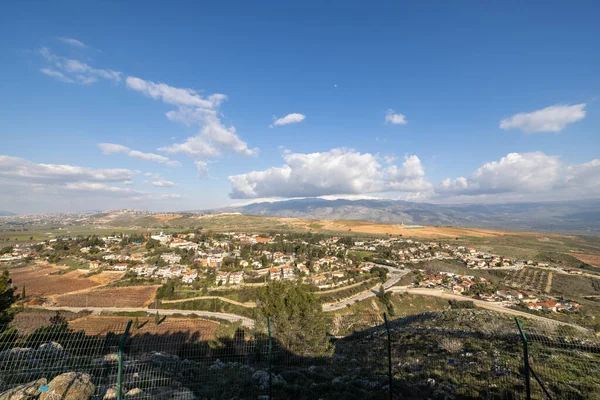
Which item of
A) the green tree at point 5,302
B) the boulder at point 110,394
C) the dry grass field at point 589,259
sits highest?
the boulder at point 110,394

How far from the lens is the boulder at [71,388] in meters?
5.48

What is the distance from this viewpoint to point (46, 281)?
5400 centimetres

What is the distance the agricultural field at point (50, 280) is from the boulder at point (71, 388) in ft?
195

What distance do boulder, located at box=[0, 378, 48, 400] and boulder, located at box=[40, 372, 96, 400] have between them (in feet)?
0.82

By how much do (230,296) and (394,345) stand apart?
41609mm

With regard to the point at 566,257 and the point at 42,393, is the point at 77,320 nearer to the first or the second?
the point at 42,393

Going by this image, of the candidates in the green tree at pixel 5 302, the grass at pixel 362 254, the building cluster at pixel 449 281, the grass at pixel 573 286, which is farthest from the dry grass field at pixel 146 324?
the grass at pixel 573 286

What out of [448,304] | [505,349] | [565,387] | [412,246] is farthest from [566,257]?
[565,387]

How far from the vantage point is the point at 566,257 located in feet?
265

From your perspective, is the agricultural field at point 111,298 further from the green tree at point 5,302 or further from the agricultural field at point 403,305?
the agricultural field at point 403,305

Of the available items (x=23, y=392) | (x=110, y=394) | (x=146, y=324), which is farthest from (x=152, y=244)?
(x=110, y=394)

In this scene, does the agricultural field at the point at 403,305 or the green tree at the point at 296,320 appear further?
the agricultural field at the point at 403,305

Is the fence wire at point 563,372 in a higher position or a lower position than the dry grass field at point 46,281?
higher

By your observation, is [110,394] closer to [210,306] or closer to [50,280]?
[210,306]
